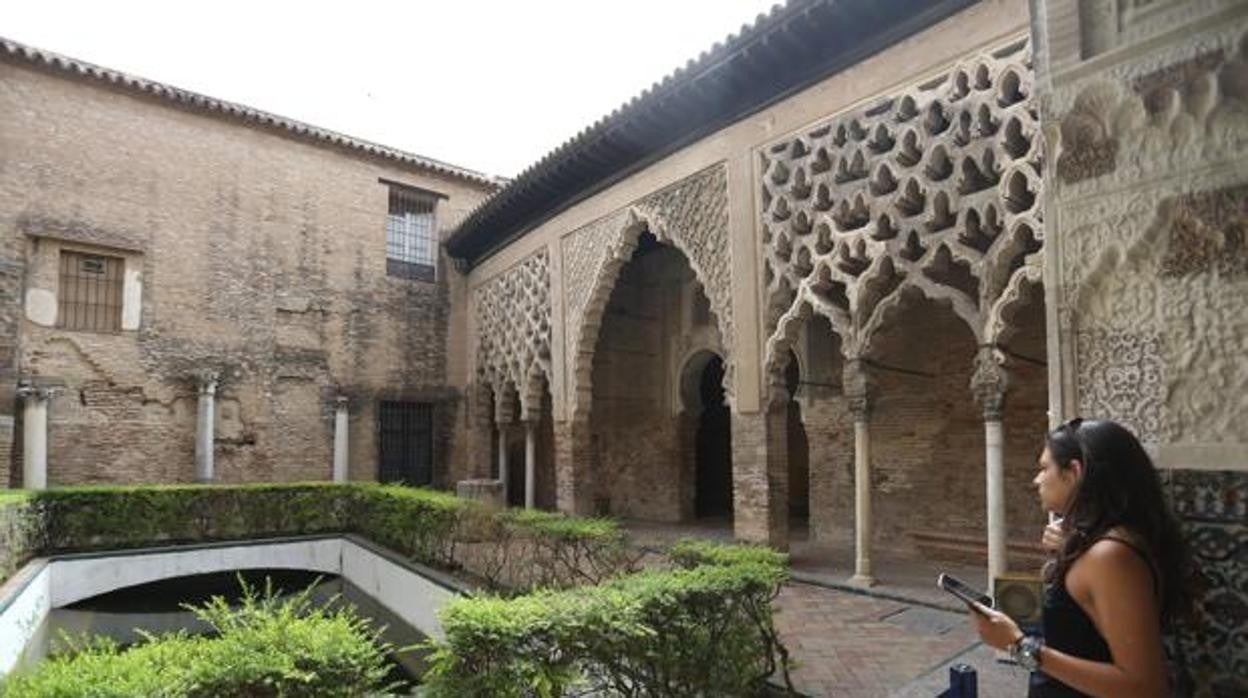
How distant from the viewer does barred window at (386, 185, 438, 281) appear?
56.1 feet

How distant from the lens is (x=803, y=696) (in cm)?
427

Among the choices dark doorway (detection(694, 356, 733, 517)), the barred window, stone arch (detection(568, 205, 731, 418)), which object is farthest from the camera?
the barred window

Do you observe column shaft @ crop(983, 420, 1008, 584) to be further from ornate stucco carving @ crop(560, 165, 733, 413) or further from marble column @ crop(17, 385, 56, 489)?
marble column @ crop(17, 385, 56, 489)

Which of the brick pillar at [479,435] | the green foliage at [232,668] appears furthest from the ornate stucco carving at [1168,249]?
the brick pillar at [479,435]

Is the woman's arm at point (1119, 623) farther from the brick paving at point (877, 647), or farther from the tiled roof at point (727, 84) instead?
the tiled roof at point (727, 84)

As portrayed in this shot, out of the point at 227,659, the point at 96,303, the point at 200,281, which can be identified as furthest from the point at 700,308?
the point at 227,659

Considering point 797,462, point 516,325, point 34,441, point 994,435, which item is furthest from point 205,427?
point 994,435

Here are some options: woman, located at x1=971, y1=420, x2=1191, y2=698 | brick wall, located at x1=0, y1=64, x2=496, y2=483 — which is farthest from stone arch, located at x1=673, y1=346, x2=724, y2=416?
woman, located at x1=971, y1=420, x2=1191, y2=698

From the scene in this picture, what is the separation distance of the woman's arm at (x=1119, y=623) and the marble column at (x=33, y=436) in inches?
577

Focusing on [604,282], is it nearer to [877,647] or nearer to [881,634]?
[881,634]

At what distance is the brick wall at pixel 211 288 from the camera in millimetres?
12578

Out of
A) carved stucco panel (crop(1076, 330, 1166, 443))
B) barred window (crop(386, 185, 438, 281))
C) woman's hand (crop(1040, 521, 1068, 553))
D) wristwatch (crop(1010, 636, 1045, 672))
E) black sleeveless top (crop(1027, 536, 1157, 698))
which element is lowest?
wristwatch (crop(1010, 636, 1045, 672))

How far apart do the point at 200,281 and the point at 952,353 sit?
13.7 meters

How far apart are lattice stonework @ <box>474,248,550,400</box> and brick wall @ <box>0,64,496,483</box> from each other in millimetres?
1555
